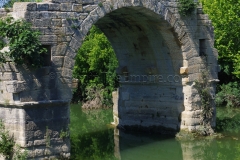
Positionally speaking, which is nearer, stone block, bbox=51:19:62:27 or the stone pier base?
the stone pier base

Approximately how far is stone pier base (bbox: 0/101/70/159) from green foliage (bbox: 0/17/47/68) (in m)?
0.91

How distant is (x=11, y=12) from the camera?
9.41 m

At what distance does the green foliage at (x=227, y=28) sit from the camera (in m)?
18.8

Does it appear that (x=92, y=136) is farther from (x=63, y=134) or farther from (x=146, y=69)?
(x=63, y=134)

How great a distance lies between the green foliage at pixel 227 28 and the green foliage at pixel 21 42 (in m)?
11.7

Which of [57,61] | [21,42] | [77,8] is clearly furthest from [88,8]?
[21,42]

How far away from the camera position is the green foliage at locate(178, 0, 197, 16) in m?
11.8

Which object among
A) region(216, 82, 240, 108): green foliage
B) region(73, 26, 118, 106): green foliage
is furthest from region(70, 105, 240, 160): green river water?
region(73, 26, 118, 106): green foliage

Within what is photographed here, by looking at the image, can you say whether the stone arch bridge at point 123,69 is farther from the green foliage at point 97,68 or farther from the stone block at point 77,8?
the green foliage at point 97,68

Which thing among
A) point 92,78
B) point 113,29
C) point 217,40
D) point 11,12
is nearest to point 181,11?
point 113,29

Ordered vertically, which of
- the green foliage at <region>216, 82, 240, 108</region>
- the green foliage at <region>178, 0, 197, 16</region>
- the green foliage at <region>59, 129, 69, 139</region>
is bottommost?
the green foliage at <region>59, 129, 69, 139</region>

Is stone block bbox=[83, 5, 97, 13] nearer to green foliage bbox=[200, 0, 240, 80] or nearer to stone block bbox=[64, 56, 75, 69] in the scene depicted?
stone block bbox=[64, 56, 75, 69]

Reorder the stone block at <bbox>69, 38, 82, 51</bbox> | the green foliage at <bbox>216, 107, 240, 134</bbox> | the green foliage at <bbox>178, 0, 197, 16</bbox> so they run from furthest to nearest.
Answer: the green foliage at <bbox>216, 107, 240, 134</bbox> < the green foliage at <bbox>178, 0, 197, 16</bbox> < the stone block at <bbox>69, 38, 82, 51</bbox>

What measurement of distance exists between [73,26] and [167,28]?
3187 millimetres
